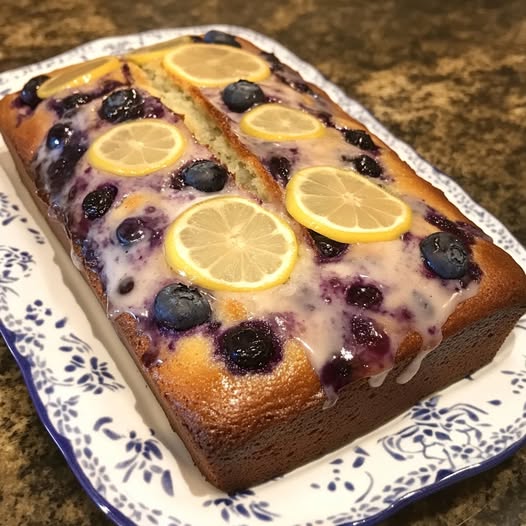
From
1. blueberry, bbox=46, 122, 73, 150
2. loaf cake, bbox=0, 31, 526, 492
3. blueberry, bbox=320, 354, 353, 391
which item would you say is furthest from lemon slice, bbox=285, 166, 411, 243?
blueberry, bbox=46, 122, 73, 150

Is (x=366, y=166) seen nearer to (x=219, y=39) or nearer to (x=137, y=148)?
(x=137, y=148)

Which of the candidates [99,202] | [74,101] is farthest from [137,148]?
[74,101]

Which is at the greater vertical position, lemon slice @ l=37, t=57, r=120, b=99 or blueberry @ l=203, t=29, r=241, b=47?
blueberry @ l=203, t=29, r=241, b=47

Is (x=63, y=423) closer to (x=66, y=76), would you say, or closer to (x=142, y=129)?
(x=142, y=129)

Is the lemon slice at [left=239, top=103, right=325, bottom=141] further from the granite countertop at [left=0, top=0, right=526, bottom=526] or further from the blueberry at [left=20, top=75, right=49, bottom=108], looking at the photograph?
the granite countertop at [left=0, top=0, right=526, bottom=526]

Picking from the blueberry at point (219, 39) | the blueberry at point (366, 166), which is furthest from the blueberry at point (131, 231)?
the blueberry at point (219, 39)

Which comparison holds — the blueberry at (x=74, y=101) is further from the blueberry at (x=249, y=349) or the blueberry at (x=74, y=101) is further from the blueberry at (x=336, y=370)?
the blueberry at (x=336, y=370)
